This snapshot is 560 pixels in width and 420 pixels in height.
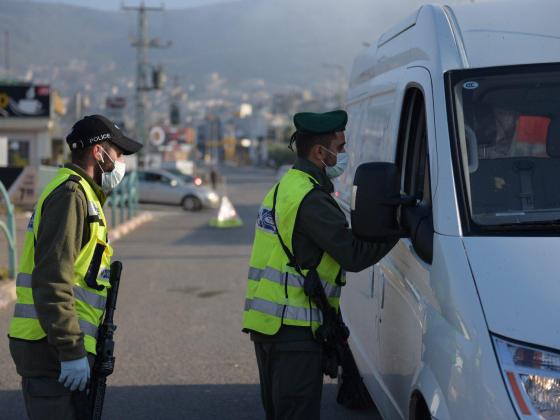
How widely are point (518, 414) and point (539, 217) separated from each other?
102 cm

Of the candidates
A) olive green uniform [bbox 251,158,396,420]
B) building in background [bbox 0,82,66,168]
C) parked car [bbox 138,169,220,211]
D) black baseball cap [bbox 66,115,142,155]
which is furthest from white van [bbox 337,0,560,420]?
building in background [bbox 0,82,66,168]

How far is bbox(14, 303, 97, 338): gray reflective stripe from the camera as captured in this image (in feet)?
12.2

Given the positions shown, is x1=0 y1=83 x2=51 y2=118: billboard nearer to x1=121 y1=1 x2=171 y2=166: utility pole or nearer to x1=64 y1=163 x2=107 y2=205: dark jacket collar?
x1=121 y1=1 x2=171 y2=166: utility pole

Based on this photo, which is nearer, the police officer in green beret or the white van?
the white van

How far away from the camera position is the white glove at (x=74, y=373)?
11.8 ft

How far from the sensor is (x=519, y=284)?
3.07 m

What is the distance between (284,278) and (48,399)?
113cm

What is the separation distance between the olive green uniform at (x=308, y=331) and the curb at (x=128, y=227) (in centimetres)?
1482

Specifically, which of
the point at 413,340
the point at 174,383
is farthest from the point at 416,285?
the point at 174,383

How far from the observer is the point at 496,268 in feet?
10.4

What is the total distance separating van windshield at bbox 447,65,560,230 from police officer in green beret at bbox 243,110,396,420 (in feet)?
1.72

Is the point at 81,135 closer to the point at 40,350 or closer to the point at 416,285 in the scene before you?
the point at 40,350

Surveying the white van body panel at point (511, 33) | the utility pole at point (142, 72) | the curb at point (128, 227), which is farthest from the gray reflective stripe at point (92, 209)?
the utility pole at point (142, 72)

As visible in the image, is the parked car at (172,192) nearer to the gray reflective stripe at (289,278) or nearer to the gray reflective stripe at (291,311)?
the gray reflective stripe at (289,278)
